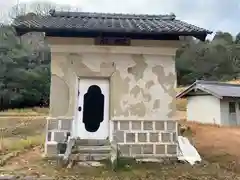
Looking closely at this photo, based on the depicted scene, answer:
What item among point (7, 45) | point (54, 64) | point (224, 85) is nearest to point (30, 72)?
point (7, 45)

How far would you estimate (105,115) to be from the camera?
31.3 ft

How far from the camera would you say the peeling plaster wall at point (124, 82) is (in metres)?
9.40

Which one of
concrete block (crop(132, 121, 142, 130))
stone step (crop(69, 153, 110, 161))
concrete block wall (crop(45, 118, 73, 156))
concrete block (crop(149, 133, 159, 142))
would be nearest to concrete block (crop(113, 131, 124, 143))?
concrete block (crop(132, 121, 142, 130))

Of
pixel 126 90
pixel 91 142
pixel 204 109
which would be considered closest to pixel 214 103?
pixel 204 109

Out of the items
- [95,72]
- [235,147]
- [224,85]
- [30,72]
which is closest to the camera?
[95,72]

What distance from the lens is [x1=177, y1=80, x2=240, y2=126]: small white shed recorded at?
22469mm

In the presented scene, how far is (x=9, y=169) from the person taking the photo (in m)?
8.04

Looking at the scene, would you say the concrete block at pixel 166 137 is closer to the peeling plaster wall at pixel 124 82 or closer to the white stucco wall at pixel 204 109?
the peeling plaster wall at pixel 124 82

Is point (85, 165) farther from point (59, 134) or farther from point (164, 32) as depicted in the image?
point (164, 32)

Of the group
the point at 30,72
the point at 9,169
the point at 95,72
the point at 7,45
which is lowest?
the point at 9,169

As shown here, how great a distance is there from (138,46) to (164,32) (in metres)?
1.00

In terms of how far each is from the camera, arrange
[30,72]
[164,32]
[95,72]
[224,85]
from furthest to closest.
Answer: [30,72] < [224,85] < [95,72] < [164,32]

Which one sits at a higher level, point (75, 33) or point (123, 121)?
point (75, 33)

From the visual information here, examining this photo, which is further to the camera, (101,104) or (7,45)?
(7,45)
